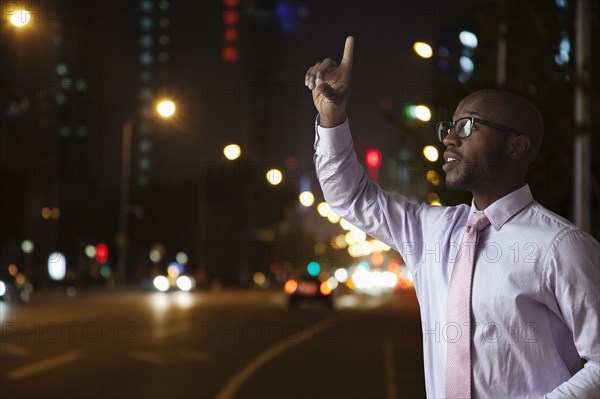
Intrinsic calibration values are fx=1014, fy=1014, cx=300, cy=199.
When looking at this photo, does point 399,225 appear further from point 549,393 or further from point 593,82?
point 593,82

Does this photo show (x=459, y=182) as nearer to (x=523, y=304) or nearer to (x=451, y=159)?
(x=451, y=159)

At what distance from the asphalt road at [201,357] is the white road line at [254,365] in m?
0.02

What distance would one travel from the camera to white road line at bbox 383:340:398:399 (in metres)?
13.1

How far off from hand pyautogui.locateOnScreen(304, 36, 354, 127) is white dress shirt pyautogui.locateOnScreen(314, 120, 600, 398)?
508mm

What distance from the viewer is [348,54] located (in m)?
3.24

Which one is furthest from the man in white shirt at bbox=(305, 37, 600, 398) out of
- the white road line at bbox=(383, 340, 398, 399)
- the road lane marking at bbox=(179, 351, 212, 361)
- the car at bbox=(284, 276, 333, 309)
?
the car at bbox=(284, 276, 333, 309)

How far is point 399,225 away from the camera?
337 centimetres

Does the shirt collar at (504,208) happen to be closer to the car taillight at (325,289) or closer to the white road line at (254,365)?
the white road line at (254,365)

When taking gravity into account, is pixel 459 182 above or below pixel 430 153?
below

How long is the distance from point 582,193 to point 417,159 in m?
7.20

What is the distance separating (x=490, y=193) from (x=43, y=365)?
13.4 metres

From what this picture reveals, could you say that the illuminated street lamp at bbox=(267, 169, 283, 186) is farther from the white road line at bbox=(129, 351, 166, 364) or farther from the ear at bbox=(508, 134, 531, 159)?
the white road line at bbox=(129, 351, 166, 364)

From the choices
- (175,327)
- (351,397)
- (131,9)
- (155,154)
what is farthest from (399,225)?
(131,9)

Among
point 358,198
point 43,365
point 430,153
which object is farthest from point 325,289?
point 358,198
